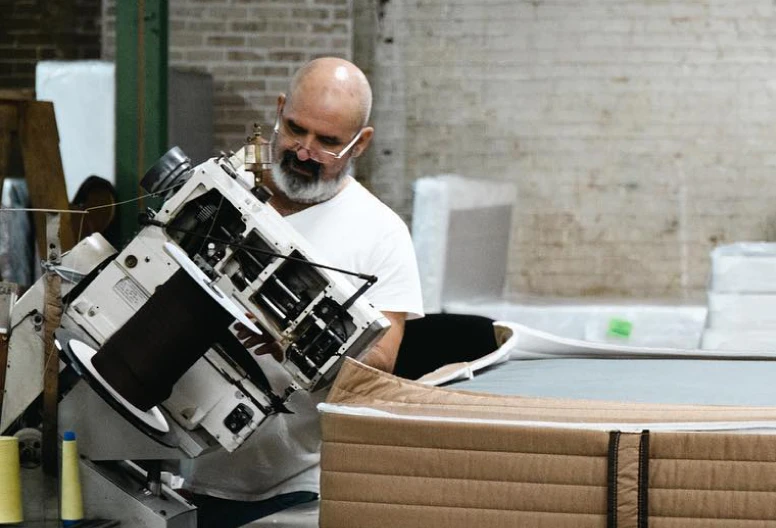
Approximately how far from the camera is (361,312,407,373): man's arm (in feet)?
7.75

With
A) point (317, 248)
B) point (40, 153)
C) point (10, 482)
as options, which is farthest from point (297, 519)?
point (40, 153)

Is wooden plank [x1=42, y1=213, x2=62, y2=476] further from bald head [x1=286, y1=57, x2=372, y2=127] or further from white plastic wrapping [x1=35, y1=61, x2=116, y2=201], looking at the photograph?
white plastic wrapping [x1=35, y1=61, x2=116, y2=201]

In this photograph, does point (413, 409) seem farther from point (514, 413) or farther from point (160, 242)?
point (160, 242)

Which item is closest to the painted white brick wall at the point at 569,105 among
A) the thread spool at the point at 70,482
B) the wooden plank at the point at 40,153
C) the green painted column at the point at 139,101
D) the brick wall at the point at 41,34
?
the green painted column at the point at 139,101

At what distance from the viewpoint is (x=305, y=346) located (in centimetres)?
199

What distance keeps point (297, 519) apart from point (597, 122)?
8.74 ft

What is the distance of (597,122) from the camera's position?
4859mm

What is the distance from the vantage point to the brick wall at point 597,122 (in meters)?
4.75

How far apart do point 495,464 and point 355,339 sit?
1.42 feet

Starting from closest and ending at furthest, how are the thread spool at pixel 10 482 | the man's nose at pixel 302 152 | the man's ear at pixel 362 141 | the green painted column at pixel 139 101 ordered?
1. the thread spool at pixel 10 482
2. the man's nose at pixel 302 152
3. the man's ear at pixel 362 141
4. the green painted column at pixel 139 101

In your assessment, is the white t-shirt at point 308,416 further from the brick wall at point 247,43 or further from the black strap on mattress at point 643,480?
the brick wall at point 247,43

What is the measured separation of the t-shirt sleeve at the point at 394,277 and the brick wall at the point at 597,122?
247 cm

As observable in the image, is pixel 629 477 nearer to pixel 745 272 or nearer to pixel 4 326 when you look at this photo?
pixel 4 326

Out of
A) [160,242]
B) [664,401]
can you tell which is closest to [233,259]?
[160,242]
